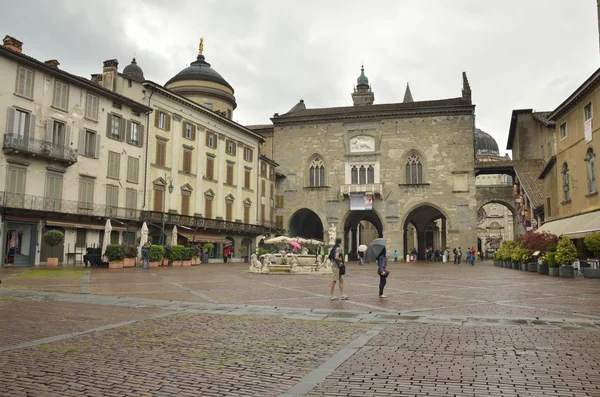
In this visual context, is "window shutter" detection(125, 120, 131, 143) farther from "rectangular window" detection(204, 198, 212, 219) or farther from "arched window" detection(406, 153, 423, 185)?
"arched window" detection(406, 153, 423, 185)

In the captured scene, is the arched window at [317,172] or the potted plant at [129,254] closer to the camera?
the potted plant at [129,254]

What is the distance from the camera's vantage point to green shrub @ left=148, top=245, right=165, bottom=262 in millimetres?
29578

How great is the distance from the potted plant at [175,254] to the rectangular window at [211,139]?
1385cm

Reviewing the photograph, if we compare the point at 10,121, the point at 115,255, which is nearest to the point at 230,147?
the point at 115,255

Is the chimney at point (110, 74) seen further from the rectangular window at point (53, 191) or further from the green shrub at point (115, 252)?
the green shrub at point (115, 252)

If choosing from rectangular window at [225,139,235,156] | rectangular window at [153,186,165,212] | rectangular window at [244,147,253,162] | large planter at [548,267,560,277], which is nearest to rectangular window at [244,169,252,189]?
rectangular window at [244,147,253,162]

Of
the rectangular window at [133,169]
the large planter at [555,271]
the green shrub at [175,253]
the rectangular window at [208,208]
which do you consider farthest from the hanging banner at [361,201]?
the large planter at [555,271]

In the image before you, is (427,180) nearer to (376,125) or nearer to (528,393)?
(376,125)

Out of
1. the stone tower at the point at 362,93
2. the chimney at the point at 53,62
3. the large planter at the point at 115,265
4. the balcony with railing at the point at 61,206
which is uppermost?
the stone tower at the point at 362,93

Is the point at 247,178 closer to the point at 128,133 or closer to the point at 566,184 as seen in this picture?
the point at 128,133

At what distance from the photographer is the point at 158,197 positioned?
124 feet

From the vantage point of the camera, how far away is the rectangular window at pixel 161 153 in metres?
38.0

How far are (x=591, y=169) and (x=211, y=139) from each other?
96.0 ft

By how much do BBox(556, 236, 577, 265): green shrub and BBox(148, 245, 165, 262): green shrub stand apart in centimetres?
2110
